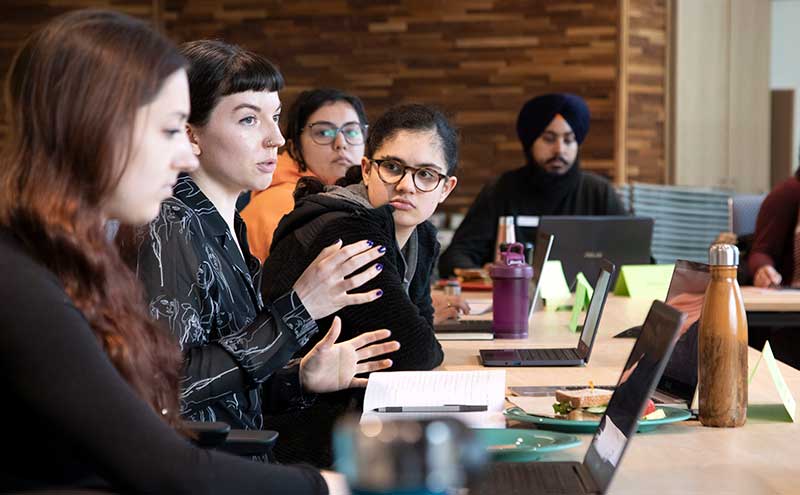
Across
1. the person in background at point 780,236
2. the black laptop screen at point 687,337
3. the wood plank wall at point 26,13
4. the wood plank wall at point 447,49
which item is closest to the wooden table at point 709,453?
the black laptop screen at point 687,337

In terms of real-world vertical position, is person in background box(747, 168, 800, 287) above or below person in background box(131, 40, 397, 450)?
below

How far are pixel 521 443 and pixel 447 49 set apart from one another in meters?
6.09

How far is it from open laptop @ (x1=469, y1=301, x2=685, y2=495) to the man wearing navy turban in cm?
354

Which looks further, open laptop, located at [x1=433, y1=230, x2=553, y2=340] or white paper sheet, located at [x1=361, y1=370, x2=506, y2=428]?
open laptop, located at [x1=433, y1=230, x2=553, y2=340]

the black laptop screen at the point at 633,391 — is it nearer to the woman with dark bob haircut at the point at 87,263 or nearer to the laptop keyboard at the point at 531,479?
the laptop keyboard at the point at 531,479

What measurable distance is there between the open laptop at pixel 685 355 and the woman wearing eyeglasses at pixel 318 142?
184 cm

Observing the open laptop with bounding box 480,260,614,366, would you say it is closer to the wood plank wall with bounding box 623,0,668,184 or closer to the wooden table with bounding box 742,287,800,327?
the wooden table with bounding box 742,287,800,327

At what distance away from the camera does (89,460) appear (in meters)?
1.06

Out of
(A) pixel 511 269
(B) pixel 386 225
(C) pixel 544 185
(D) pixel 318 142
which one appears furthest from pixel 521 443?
(C) pixel 544 185

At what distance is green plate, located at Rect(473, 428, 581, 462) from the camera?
148cm

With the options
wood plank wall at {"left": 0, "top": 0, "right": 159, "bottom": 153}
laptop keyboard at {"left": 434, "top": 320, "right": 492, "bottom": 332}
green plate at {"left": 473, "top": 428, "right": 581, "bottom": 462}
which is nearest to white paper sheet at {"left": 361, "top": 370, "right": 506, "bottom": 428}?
green plate at {"left": 473, "top": 428, "right": 581, "bottom": 462}

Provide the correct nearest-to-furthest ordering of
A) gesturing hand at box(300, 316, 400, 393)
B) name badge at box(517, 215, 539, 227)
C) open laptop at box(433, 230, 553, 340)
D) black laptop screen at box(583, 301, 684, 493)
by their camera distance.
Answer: black laptop screen at box(583, 301, 684, 493) → gesturing hand at box(300, 316, 400, 393) → open laptop at box(433, 230, 553, 340) → name badge at box(517, 215, 539, 227)

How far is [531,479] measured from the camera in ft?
4.51

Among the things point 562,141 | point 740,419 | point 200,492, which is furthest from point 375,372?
point 562,141
